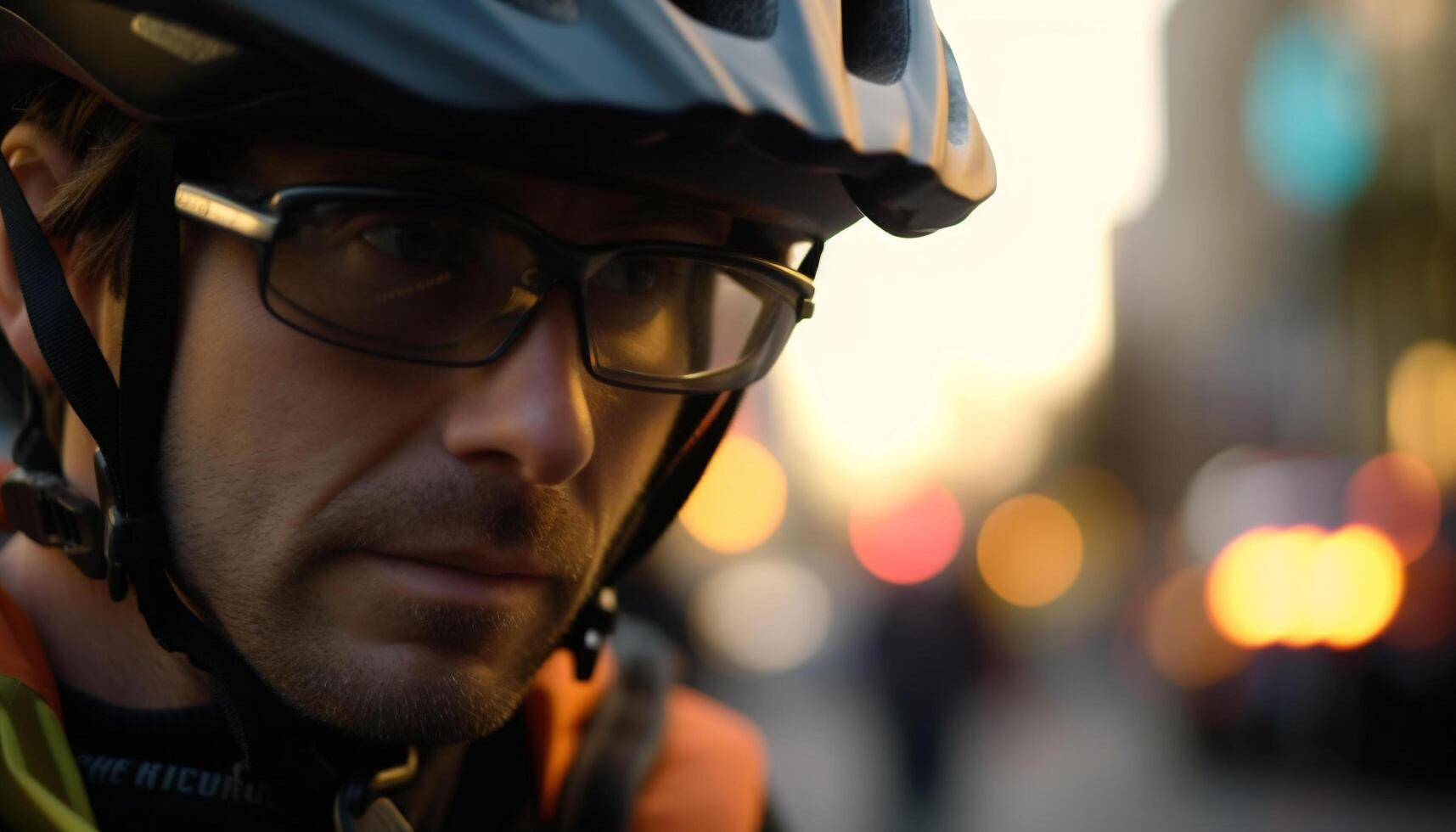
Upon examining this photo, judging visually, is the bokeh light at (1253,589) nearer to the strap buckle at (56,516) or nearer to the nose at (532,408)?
the nose at (532,408)

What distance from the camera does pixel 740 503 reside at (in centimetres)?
3403

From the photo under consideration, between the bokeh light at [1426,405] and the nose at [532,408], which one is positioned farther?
the bokeh light at [1426,405]

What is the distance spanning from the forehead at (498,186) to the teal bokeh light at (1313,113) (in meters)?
30.3

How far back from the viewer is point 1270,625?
8.80 m

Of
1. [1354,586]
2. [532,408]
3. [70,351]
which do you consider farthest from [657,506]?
[1354,586]

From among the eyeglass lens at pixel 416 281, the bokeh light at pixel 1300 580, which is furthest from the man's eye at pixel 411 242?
the bokeh light at pixel 1300 580

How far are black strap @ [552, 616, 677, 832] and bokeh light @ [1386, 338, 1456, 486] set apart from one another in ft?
77.1

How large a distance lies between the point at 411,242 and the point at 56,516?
0.69 m

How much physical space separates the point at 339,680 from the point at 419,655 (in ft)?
0.32

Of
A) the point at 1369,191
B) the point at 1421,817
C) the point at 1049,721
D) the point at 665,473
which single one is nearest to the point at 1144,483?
the point at 1369,191

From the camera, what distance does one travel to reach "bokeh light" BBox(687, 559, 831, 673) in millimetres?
16766

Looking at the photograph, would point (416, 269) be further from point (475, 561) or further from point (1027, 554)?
point (1027, 554)

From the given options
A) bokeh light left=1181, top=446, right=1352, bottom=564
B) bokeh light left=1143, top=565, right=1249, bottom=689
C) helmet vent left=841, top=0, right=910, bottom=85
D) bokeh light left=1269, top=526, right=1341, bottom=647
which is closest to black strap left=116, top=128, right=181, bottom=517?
helmet vent left=841, top=0, right=910, bottom=85

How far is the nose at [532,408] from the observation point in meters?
1.62
